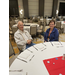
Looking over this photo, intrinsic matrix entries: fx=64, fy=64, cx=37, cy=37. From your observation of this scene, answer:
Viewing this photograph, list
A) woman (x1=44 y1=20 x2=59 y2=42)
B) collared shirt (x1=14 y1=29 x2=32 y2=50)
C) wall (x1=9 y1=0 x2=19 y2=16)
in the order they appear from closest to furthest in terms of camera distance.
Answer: collared shirt (x1=14 y1=29 x2=32 y2=50), woman (x1=44 y1=20 x2=59 y2=42), wall (x1=9 y1=0 x2=19 y2=16)

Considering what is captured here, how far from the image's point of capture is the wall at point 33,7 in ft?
36.1

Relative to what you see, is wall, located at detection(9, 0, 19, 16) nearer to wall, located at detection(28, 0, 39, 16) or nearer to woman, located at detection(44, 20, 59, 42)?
wall, located at detection(28, 0, 39, 16)

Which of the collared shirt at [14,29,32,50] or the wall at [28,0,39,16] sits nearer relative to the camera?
the collared shirt at [14,29,32,50]

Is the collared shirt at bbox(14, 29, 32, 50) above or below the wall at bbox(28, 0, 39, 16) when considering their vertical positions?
below

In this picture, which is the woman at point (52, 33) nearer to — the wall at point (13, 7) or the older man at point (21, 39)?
the older man at point (21, 39)

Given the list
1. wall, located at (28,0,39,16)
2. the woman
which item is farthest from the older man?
wall, located at (28,0,39,16)

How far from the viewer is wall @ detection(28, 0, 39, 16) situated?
36.1ft

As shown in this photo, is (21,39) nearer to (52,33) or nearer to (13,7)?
(52,33)

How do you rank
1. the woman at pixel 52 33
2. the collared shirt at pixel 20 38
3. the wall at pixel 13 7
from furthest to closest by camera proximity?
the wall at pixel 13 7, the woman at pixel 52 33, the collared shirt at pixel 20 38

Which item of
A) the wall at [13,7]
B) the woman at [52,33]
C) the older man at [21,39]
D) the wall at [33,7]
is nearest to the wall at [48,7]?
the wall at [33,7]
